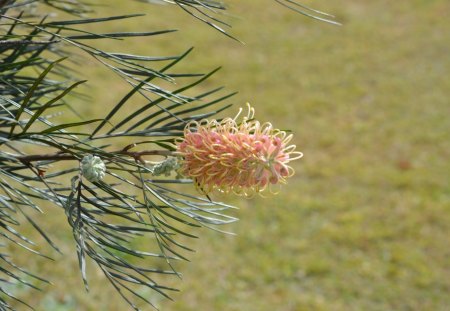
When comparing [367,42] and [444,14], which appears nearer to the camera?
[367,42]

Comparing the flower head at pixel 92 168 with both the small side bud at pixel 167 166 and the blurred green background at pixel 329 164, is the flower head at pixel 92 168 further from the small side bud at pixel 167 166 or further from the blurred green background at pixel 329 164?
the blurred green background at pixel 329 164

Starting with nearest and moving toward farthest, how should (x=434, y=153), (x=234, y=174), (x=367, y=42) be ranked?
(x=234, y=174)
(x=434, y=153)
(x=367, y=42)

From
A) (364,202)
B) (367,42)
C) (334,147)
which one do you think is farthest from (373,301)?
(367,42)

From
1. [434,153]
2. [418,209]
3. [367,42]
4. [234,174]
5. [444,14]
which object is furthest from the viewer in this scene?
[444,14]

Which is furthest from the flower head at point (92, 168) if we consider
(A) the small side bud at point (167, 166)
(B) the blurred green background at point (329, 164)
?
(B) the blurred green background at point (329, 164)

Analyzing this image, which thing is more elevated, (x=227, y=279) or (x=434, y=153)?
(x=434, y=153)

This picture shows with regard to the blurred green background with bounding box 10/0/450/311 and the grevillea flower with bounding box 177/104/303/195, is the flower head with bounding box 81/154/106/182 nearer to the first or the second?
the grevillea flower with bounding box 177/104/303/195

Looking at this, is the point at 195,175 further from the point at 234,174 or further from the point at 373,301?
the point at 373,301
